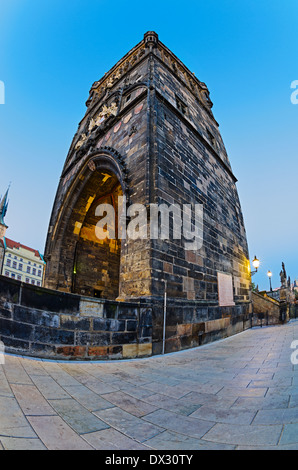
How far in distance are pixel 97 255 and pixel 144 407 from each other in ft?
29.8

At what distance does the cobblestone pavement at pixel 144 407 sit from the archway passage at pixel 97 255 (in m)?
7.25

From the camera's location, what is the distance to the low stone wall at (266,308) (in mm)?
10867

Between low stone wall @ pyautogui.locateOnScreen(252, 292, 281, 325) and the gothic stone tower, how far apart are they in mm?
2150

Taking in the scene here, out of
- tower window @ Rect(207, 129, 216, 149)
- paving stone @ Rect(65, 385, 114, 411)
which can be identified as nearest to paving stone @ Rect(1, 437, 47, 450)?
paving stone @ Rect(65, 385, 114, 411)

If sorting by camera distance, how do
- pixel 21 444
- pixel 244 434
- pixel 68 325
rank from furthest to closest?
pixel 68 325, pixel 244 434, pixel 21 444

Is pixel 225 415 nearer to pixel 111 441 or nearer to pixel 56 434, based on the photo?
pixel 111 441

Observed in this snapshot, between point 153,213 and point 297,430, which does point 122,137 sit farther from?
point 297,430

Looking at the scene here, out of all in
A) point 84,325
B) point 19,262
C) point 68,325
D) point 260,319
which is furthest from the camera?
point 19,262

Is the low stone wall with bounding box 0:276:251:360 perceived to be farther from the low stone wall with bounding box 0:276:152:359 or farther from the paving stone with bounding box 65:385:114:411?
the paving stone with bounding box 65:385:114:411

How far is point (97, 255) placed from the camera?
10.5 metres

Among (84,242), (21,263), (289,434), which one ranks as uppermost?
(21,263)

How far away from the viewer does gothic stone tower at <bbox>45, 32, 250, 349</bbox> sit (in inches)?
198

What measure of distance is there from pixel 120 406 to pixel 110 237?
9698 millimetres

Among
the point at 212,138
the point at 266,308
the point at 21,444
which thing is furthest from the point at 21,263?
the point at 21,444
